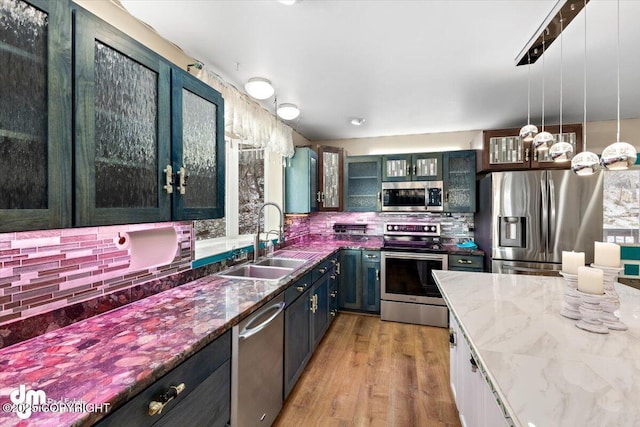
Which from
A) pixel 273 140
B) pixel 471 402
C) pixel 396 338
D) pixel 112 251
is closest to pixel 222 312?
pixel 112 251

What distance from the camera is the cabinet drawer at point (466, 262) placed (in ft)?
10.2

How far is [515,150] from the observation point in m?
3.10

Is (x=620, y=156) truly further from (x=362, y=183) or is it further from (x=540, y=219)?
(x=362, y=183)

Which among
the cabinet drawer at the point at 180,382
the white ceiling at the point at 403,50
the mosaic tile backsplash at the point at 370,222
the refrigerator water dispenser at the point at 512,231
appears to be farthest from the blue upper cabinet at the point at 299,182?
the cabinet drawer at the point at 180,382

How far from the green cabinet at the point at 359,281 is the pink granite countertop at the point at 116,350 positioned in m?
2.10

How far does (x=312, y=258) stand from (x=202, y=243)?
98cm

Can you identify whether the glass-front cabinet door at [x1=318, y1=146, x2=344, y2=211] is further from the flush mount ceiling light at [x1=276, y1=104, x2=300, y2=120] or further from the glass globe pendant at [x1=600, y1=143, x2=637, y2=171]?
the glass globe pendant at [x1=600, y1=143, x2=637, y2=171]

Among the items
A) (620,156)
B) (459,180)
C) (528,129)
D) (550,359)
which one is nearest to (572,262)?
(620,156)

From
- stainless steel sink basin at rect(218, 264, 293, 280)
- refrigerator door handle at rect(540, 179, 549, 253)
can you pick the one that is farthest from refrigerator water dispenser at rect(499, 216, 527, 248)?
stainless steel sink basin at rect(218, 264, 293, 280)

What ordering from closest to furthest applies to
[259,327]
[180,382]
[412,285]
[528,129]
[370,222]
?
[180,382] → [259,327] → [528,129] → [412,285] → [370,222]

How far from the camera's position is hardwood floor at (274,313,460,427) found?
1817mm

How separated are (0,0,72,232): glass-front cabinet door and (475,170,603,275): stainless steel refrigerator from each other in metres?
3.40

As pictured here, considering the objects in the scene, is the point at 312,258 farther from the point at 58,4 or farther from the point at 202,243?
the point at 58,4

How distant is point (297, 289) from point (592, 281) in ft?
5.19
